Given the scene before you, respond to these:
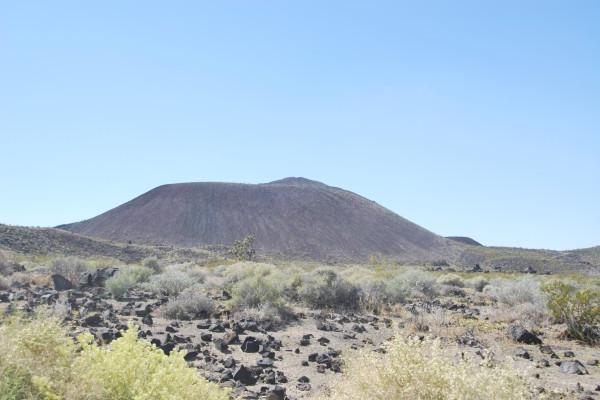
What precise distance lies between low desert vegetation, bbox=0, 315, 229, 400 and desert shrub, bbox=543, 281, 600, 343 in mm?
12298

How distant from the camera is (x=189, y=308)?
15547mm

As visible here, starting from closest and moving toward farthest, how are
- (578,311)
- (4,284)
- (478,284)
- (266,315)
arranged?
(578,311), (266,315), (4,284), (478,284)

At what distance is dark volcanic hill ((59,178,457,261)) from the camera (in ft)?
316

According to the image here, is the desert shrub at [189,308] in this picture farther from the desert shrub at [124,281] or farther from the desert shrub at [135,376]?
the desert shrub at [135,376]

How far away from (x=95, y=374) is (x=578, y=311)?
557 inches

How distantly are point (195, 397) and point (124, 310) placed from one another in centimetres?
1231

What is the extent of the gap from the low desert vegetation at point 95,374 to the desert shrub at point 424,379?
4.42 feet

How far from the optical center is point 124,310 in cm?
1553

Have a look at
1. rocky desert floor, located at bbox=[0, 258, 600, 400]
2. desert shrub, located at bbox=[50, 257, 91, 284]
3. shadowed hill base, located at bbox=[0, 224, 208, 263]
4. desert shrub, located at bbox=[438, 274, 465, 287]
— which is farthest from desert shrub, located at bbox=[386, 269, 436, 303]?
shadowed hill base, located at bbox=[0, 224, 208, 263]

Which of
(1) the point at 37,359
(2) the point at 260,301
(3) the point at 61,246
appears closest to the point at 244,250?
(3) the point at 61,246

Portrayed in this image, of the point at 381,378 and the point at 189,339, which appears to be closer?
the point at 381,378

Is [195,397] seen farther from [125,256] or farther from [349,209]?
[349,209]

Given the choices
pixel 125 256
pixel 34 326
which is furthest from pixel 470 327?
pixel 125 256

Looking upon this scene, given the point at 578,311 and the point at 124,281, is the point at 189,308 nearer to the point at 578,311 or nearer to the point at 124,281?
the point at 124,281
